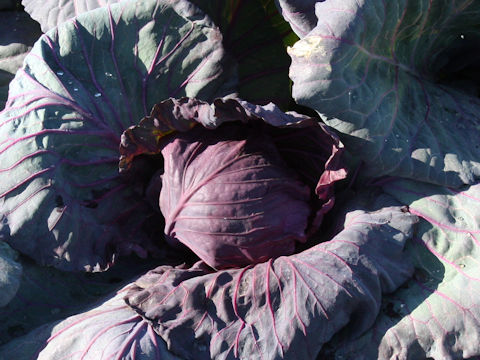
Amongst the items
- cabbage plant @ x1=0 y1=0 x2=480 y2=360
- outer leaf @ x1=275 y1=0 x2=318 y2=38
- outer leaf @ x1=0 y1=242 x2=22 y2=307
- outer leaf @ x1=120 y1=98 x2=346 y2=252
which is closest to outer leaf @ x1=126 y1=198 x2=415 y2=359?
cabbage plant @ x1=0 y1=0 x2=480 y2=360

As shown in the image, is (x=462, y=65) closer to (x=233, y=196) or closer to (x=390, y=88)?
A: (x=390, y=88)

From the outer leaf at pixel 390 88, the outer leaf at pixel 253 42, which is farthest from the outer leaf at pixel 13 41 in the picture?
→ the outer leaf at pixel 390 88

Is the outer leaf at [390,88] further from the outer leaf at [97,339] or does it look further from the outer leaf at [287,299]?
the outer leaf at [97,339]

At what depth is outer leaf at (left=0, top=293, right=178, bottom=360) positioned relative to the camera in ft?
6.01

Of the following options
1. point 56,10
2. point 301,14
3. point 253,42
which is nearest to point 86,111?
point 56,10

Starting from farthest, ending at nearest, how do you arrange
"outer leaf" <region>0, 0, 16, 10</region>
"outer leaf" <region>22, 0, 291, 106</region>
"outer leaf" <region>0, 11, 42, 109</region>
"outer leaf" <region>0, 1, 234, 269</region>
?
"outer leaf" <region>0, 0, 16, 10</region>, "outer leaf" <region>0, 11, 42, 109</region>, "outer leaf" <region>22, 0, 291, 106</region>, "outer leaf" <region>0, 1, 234, 269</region>

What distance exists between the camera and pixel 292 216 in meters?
2.02

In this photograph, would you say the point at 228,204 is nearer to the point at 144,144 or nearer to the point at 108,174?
the point at 144,144

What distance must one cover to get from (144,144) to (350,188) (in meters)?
0.85

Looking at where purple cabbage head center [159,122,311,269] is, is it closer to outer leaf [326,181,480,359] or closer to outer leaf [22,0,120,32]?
outer leaf [326,181,480,359]

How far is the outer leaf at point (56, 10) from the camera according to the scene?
8.17ft

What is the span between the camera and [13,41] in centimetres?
296

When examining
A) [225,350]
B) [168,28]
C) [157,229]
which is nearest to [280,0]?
[168,28]

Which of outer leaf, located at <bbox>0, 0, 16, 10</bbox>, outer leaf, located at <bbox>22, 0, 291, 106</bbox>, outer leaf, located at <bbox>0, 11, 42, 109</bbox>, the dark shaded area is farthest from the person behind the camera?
outer leaf, located at <bbox>0, 0, 16, 10</bbox>
